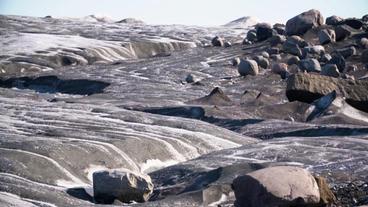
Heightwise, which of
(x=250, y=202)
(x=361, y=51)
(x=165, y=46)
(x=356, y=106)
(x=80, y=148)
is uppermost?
(x=250, y=202)

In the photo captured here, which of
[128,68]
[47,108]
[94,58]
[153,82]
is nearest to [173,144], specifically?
[47,108]

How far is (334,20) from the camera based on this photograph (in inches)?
1518

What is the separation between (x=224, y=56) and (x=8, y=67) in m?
9.80

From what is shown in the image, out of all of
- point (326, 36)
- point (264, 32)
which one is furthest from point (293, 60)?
point (264, 32)

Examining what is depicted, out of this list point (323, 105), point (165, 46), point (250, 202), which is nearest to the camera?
point (250, 202)

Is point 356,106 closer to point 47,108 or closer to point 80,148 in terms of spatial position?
point 47,108

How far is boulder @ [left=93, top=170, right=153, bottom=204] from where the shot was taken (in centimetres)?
1005

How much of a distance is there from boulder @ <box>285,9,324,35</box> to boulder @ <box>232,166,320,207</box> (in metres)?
28.9

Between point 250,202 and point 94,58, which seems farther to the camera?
point 94,58

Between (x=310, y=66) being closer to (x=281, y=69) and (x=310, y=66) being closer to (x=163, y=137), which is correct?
(x=281, y=69)

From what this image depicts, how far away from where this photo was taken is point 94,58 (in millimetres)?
37531

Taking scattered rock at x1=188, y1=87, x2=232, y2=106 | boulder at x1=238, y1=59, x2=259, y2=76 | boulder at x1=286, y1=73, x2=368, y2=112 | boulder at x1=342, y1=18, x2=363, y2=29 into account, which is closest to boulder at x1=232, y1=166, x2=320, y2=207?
boulder at x1=286, y1=73, x2=368, y2=112

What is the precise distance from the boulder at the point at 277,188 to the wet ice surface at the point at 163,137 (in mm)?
1014

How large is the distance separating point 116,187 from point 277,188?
2.49 metres
